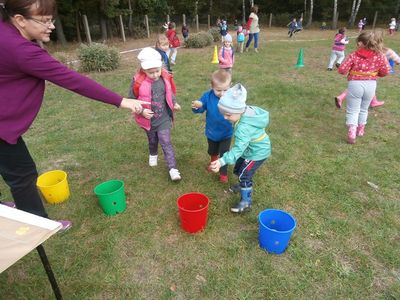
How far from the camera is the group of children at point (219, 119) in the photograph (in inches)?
109

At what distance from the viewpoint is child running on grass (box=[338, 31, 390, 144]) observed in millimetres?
4340

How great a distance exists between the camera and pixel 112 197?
3182mm

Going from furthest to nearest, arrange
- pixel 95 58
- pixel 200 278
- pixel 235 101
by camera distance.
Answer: pixel 95 58
pixel 235 101
pixel 200 278

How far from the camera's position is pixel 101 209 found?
3430 mm

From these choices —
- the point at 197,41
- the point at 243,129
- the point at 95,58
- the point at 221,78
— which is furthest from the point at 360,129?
the point at 197,41

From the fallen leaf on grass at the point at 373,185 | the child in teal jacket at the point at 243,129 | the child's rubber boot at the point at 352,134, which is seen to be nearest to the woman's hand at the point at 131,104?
the child in teal jacket at the point at 243,129

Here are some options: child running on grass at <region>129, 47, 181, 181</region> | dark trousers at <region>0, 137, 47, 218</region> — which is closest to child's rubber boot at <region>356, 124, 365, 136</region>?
child running on grass at <region>129, 47, 181, 181</region>

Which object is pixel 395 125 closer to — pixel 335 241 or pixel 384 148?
pixel 384 148

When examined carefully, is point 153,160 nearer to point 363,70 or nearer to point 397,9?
point 363,70

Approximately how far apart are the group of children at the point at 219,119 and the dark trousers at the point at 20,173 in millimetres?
978

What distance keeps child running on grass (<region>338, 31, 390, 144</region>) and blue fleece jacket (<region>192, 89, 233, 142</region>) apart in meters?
2.32

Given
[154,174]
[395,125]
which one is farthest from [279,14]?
[154,174]

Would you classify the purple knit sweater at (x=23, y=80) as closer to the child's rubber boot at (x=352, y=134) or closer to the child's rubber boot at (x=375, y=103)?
the child's rubber boot at (x=352, y=134)

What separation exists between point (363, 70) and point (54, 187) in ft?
14.5
